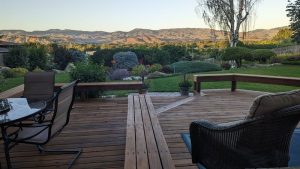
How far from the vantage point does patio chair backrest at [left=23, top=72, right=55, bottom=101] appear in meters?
4.31

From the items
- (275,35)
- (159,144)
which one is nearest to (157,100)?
(159,144)

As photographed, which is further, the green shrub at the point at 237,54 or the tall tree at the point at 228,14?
the tall tree at the point at 228,14

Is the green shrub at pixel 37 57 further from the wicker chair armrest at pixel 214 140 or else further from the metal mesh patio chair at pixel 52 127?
the wicker chair armrest at pixel 214 140

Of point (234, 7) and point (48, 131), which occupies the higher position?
point (234, 7)

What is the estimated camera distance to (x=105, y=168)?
2670 mm

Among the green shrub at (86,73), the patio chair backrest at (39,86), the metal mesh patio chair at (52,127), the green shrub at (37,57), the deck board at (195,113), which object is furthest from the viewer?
the green shrub at (37,57)

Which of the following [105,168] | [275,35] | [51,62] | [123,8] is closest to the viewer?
[105,168]

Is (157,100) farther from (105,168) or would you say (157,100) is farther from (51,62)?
(51,62)

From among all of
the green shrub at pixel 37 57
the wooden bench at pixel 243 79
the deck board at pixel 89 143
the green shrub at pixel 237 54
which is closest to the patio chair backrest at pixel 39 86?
the deck board at pixel 89 143

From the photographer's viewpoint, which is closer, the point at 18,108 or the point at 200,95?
the point at 18,108

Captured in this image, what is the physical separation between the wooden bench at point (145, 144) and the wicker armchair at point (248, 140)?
329 mm

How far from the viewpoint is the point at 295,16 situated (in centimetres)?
1478

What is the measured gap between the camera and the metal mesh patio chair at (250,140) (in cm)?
180

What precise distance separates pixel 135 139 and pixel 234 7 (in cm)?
1485
